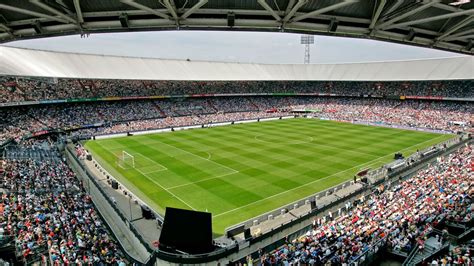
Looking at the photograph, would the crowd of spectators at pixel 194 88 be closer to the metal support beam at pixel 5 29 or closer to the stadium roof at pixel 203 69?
the stadium roof at pixel 203 69

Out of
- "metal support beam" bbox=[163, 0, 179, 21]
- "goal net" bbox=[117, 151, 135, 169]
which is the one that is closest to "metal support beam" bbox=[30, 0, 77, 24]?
"metal support beam" bbox=[163, 0, 179, 21]

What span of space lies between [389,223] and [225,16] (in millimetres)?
12891

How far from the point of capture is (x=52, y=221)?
1582cm

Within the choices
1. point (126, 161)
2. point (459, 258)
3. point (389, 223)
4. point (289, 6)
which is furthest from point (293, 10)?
point (126, 161)

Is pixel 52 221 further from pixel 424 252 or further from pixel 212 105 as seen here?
pixel 212 105

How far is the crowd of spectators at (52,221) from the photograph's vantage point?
42.5ft

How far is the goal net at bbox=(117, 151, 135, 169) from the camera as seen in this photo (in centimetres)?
3212

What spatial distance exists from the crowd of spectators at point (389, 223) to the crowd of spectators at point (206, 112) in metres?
35.1

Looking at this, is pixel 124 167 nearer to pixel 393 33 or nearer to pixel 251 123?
pixel 393 33

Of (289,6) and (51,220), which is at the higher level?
(289,6)

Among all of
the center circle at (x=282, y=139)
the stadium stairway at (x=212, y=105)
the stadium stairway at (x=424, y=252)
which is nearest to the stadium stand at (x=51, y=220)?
the stadium stairway at (x=424, y=252)

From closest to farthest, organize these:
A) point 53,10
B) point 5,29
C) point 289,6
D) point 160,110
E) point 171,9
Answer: point 53,10 → point 171,9 → point 289,6 → point 5,29 → point 160,110

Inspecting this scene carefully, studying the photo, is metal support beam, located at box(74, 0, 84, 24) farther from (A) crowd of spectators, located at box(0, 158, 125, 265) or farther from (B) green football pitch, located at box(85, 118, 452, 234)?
(B) green football pitch, located at box(85, 118, 452, 234)

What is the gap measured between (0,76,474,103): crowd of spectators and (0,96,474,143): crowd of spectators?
212 centimetres
